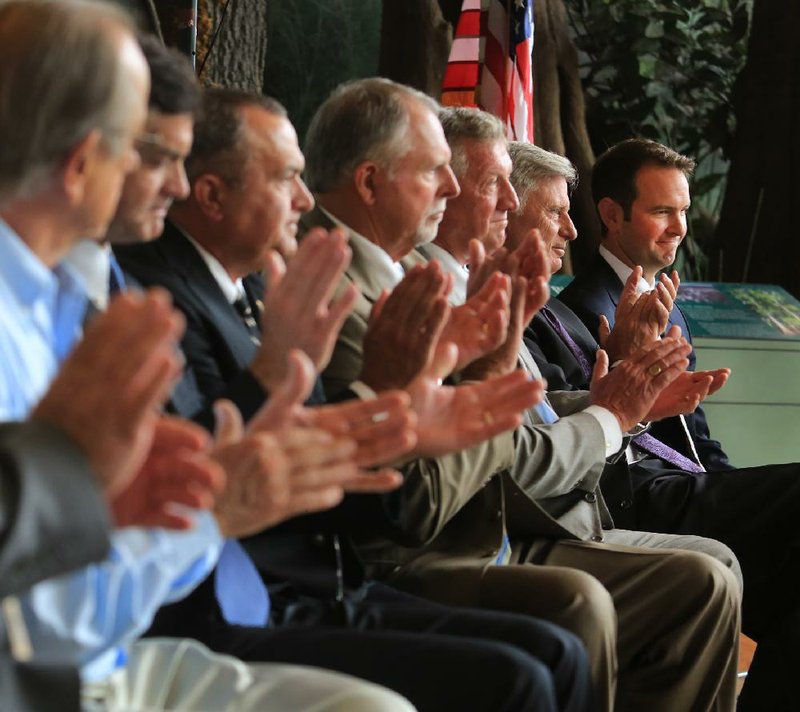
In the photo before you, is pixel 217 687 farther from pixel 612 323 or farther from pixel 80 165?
pixel 612 323

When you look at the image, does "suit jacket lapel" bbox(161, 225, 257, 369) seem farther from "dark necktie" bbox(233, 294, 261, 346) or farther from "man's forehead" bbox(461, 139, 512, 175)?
"man's forehead" bbox(461, 139, 512, 175)

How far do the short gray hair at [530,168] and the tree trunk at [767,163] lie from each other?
381 centimetres

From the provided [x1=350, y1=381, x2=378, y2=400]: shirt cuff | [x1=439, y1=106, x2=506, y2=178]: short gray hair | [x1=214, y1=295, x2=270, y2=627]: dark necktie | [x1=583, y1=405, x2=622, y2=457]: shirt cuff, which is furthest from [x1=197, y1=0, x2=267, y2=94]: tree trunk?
[x1=214, y1=295, x2=270, y2=627]: dark necktie

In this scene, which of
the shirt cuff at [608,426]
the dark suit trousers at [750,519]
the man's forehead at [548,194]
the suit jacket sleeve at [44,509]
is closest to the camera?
the suit jacket sleeve at [44,509]

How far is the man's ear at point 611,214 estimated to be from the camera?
485 centimetres

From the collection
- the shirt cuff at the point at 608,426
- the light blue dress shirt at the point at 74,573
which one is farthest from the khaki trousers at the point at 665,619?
the light blue dress shirt at the point at 74,573

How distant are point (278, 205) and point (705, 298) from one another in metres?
3.85

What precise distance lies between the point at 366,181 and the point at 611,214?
1.99 meters

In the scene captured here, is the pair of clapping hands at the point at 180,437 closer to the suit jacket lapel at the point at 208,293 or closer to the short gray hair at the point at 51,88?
the short gray hair at the point at 51,88

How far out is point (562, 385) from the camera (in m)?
3.76

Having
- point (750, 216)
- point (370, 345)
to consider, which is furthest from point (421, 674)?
point (750, 216)

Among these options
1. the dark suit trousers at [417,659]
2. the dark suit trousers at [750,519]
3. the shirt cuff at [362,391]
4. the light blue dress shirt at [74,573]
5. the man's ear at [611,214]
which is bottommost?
the dark suit trousers at [750,519]

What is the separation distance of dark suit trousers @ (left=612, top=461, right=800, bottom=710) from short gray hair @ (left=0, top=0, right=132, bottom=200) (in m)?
2.50

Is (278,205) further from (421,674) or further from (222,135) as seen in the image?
(421,674)
